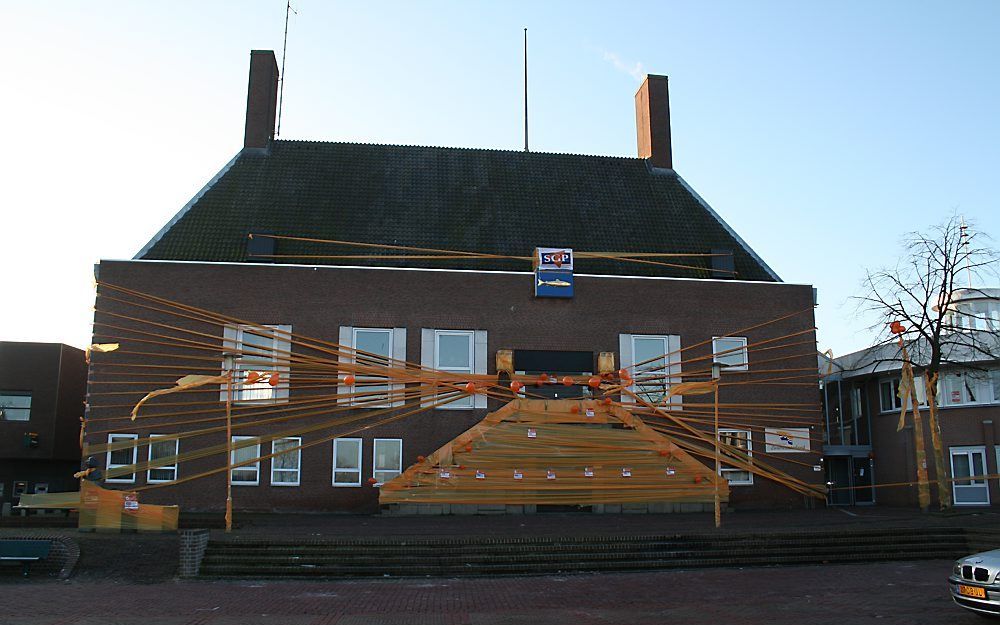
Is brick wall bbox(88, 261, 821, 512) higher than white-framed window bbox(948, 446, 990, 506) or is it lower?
higher

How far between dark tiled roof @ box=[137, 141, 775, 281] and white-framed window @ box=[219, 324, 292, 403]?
2.56m

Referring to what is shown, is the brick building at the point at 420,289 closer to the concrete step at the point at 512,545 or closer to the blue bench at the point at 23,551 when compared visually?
the blue bench at the point at 23,551

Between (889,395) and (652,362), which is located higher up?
(652,362)

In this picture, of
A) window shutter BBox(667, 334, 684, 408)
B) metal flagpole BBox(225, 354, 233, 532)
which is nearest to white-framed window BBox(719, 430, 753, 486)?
window shutter BBox(667, 334, 684, 408)

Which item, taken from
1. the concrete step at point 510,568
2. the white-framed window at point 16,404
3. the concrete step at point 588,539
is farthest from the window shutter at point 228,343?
the white-framed window at point 16,404

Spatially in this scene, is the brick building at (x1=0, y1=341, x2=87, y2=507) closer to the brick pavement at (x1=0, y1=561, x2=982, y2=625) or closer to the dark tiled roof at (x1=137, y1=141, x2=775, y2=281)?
the dark tiled roof at (x1=137, y1=141, x2=775, y2=281)

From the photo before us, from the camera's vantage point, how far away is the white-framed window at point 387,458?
81.2 feet

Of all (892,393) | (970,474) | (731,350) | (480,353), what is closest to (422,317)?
(480,353)

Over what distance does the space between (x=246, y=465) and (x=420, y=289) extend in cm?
671

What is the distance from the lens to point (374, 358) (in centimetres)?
2498

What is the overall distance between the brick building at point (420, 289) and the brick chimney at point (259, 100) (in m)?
0.05

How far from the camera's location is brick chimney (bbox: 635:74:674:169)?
32.4 metres

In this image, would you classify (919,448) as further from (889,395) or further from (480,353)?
(480,353)

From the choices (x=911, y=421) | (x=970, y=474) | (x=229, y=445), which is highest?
(x=911, y=421)
